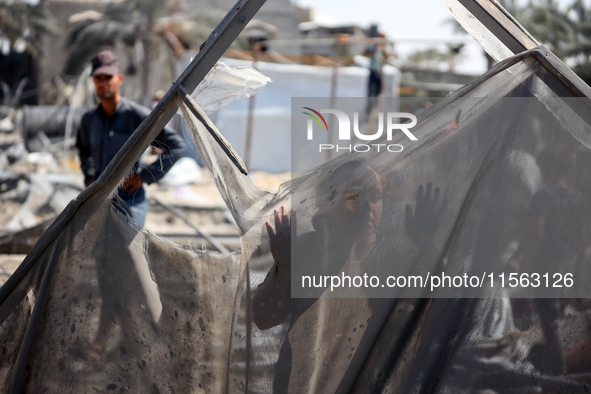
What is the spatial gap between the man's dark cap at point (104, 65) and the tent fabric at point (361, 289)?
178cm

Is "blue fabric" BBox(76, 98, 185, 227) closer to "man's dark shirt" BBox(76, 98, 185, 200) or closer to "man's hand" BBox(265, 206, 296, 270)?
"man's dark shirt" BBox(76, 98, 185, 200)

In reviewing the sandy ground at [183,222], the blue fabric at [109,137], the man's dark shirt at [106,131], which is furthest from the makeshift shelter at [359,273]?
the sandy ground at [183,222]

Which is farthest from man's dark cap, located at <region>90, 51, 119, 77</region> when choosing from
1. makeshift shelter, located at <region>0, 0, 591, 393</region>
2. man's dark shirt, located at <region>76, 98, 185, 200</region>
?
makeshift shelter, located at <region>0, 0, 591, 393</region>

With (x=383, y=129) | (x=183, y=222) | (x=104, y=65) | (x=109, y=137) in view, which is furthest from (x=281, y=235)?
(x=183, y=222)

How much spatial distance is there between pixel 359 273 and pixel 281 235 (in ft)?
1.07

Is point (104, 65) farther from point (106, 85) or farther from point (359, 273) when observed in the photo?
point (359, 273)

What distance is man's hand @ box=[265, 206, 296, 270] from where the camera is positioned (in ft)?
7.22

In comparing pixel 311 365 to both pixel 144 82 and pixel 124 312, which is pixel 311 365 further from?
pixel 144 82

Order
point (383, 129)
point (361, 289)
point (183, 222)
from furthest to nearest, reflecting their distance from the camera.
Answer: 1. point (183, 222)
2. point (383, 129)
3. point (361, 289)

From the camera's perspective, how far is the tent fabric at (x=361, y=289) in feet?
7.01

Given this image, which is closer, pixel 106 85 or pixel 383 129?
pixel 383 129

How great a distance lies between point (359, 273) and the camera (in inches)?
86.3

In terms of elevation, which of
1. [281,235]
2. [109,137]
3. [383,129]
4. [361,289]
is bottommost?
[361,289]

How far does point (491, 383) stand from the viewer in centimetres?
210
